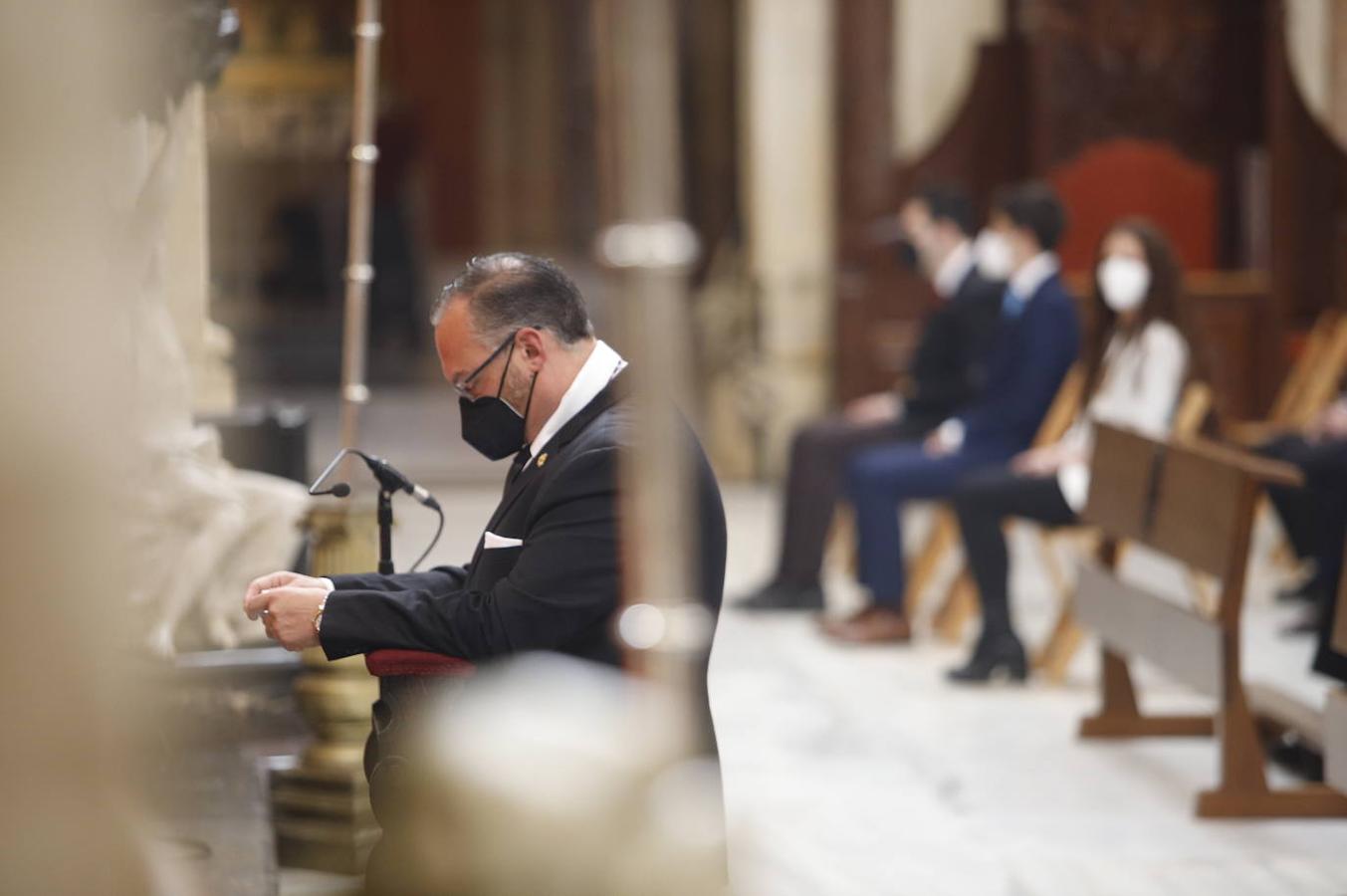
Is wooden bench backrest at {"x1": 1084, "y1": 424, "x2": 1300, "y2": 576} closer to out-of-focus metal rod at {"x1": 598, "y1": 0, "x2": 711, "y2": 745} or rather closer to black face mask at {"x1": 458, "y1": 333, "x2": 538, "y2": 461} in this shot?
black face mask at {"x1": 458, "y1": 333, "x2": 538, "y2": 461}

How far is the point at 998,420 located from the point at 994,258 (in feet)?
3.40

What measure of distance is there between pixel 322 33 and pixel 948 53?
10261 millimetres

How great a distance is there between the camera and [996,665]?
21.2 ft

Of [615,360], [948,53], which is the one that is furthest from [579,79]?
[615,360]

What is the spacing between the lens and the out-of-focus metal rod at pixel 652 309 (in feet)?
4.94

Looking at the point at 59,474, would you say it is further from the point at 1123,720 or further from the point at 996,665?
the point at 996,665

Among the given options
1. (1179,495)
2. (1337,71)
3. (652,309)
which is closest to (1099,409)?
(1179,495)

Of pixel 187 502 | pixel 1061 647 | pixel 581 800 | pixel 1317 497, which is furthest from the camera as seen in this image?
pixel 1317 497

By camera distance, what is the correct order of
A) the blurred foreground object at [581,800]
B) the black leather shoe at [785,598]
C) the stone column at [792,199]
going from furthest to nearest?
the stone column at [792,199] → the black leather shoe at [785,598] → the blurred foreground object at [581,800]

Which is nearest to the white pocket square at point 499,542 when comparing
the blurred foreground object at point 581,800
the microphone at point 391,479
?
the microphone at point 391,479

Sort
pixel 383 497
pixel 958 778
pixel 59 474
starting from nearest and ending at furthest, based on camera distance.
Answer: pixel 59 474 → pixel 383 497 → pixel 958 778

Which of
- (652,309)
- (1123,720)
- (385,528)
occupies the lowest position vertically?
(1123,720)

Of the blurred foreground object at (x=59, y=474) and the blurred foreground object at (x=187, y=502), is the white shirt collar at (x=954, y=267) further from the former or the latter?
the blurred foreground object at (x=59, y=474)

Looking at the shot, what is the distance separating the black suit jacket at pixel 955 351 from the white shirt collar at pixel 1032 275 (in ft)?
1.11
